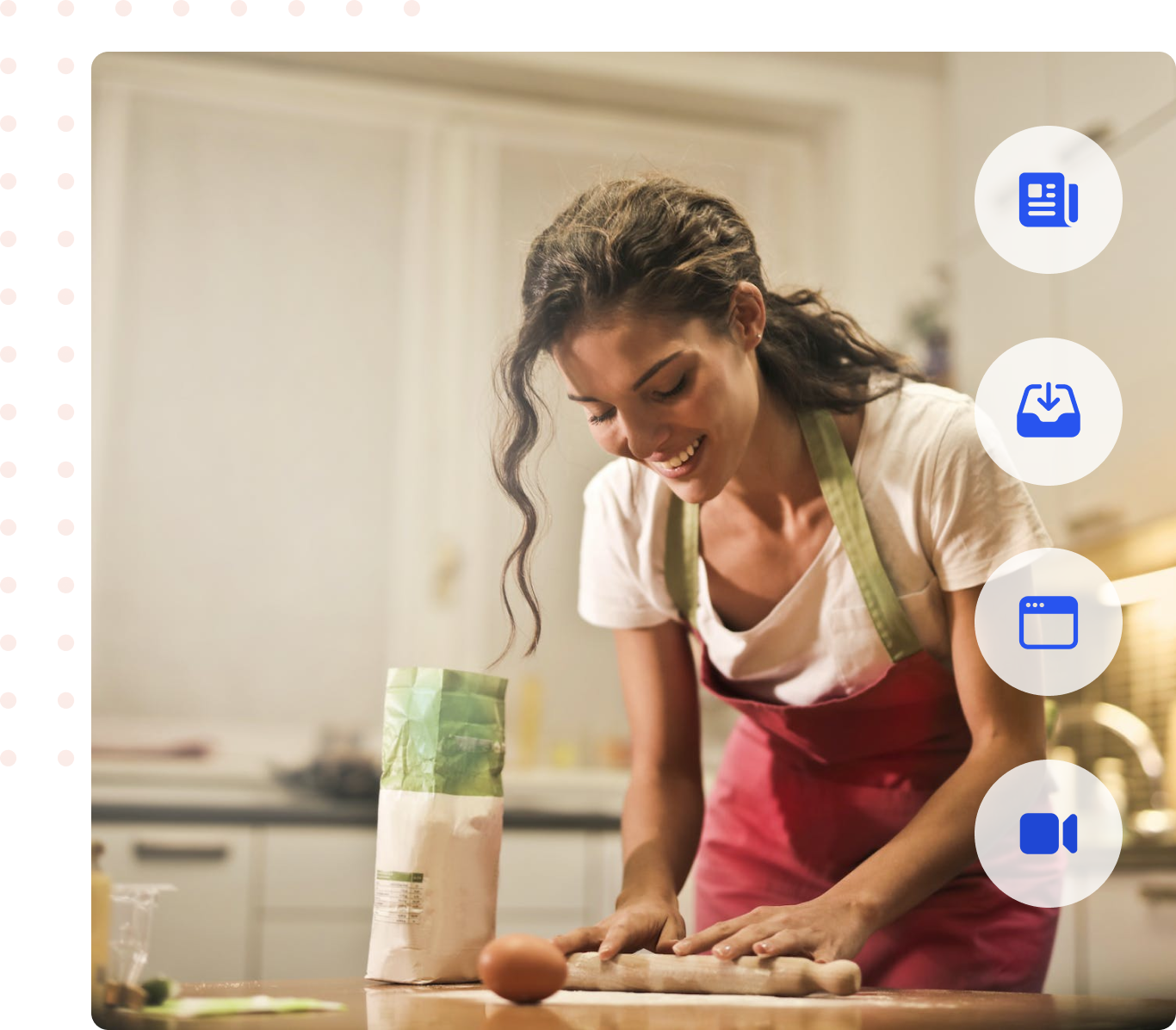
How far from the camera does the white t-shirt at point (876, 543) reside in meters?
0.76

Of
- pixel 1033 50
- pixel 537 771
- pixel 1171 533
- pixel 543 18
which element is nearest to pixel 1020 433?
pixel 1033 50

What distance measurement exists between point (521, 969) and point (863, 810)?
1.34 feet

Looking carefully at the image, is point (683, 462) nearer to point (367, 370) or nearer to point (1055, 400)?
point (1055, 400)

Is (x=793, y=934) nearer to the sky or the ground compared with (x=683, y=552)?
nearer to the ground

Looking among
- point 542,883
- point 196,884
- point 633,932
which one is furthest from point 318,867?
point 633,932

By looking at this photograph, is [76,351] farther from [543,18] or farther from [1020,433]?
[1020,433]

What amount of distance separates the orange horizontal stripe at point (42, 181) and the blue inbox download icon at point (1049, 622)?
21.4 inches

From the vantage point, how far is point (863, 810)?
92cm

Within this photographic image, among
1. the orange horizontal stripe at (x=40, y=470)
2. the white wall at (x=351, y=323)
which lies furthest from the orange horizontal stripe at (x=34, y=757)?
the white wall at (x=351, y=323)

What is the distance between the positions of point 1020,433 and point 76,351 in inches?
19.5

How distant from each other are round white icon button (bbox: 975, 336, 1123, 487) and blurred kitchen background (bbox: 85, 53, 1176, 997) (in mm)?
971

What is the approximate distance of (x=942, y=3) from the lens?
572 mm

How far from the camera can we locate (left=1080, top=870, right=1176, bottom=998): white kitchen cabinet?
2.40ft

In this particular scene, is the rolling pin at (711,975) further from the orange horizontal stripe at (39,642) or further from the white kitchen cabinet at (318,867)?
the white kitchen cabinet at (318,867)
